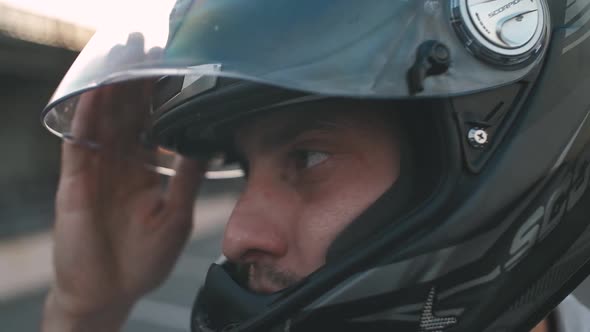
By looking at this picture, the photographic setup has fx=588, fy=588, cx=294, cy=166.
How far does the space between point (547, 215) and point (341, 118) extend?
16.5 inches

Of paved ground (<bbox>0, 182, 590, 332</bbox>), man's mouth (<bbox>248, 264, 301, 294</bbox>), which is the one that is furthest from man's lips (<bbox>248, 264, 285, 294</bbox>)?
paved ground (<bbox>0, 182, 590, 332</bbox>)

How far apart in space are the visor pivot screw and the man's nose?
0.37m

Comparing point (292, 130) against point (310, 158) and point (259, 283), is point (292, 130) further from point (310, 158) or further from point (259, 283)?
point (259, 283)

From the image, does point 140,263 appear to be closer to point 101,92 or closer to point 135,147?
point 135,147

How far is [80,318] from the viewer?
1.60 meters

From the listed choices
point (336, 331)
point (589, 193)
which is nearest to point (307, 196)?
point (336, 331)

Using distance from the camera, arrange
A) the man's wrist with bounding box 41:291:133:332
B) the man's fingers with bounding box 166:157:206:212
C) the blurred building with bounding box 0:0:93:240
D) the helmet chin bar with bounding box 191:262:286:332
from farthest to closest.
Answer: the blurred building with bounding box 0:0:93:240 < the man's fingers with bounding box 166:157:206:212 < the man's wrist with bounding box 41:291:133:332 < the helmet chin bar with bounding box 191:262:286:332

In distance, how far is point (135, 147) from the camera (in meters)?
1.82

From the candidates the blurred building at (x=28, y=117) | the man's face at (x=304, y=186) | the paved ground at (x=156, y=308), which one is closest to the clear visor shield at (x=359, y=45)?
the man's face at (x=304, y=186)

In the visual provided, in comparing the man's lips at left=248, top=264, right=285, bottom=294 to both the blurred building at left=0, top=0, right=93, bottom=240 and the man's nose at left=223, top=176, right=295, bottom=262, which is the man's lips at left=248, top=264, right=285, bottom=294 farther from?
A: the blurred building at left=0, top=0, right=93, bottom=240

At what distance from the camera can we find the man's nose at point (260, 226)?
115 cm

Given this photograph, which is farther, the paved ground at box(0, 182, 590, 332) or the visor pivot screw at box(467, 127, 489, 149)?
the paved ground at box(0, 182, 590, 332)

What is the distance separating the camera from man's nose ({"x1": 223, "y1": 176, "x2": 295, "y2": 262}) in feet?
3.77

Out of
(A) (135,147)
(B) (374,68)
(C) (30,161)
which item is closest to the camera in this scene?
(B) (374,68)
